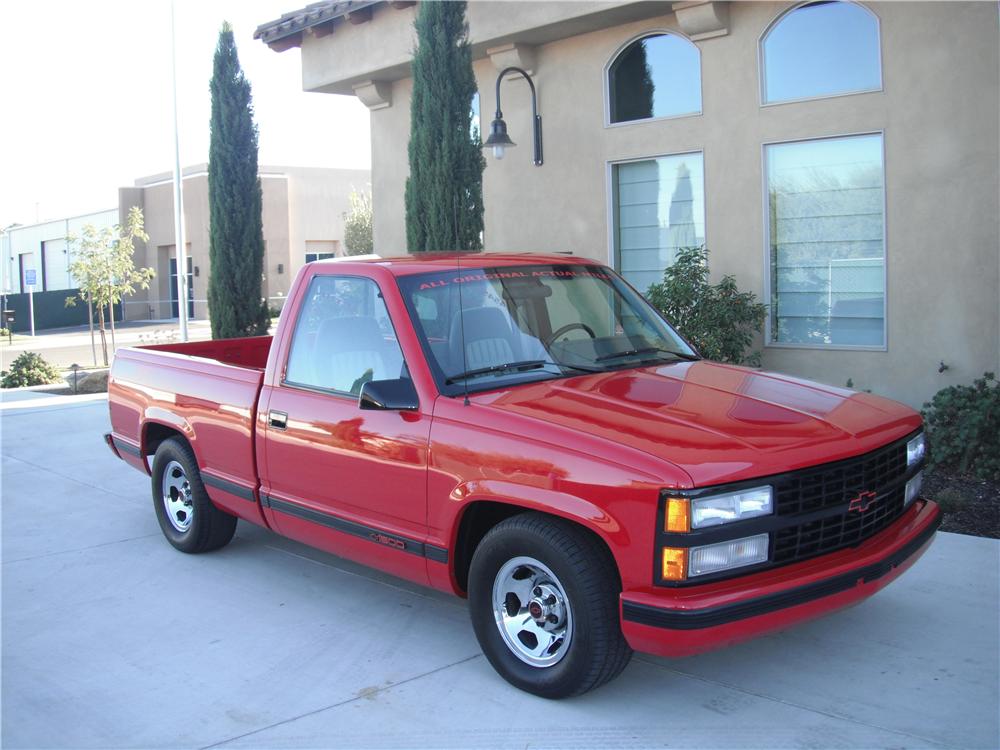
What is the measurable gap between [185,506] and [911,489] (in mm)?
4430

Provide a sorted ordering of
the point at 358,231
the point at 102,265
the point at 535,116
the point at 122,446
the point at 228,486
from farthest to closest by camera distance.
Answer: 1. the point at 358,231
2. the point at 102,265
3. the point at 535,116
4. the point at 122,446
5. the point at 228,486

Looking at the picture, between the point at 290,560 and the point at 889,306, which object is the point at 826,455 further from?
the point at 889,306

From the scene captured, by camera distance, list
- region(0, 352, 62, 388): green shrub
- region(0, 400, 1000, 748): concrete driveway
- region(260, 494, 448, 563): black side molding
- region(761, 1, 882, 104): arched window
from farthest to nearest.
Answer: region(0, 352, 62, 388): green shrub → region(761, 1, 882, 104): arched window → region(260, 494, 448, 563): black side molding → region(0, 400, 1000, 748): concrete driveway

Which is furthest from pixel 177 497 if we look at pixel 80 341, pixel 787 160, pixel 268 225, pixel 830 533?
pixel 268 225

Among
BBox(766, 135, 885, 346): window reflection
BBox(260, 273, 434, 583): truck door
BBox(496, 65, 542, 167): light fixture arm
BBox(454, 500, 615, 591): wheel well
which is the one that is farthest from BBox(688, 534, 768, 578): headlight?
BBox(496, 65, 542, 167): light fixture arm

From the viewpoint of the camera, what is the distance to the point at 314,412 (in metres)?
5.08

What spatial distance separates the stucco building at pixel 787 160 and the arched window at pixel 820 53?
0.05ft

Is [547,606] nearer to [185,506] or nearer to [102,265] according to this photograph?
[185,506]

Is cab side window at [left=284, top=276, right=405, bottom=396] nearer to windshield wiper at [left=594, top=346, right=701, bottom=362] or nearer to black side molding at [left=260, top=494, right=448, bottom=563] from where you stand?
black side molding at [left=260, top=494, right=448, bottom=563]

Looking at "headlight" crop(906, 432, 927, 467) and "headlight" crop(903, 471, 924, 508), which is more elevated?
"headlight" crop(906, 432, 927, 467)

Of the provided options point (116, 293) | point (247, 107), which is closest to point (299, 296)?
point (247, 107)

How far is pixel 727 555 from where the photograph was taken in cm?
369

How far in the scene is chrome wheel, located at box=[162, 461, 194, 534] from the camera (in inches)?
255

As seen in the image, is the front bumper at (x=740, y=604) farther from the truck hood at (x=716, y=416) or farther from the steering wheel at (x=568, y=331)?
the steering wheel at (x=568, y=331)
